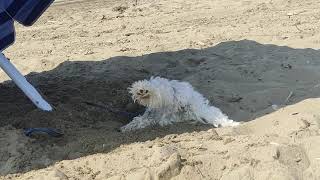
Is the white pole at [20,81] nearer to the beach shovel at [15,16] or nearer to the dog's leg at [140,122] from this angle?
the beach shovel at [15,16]

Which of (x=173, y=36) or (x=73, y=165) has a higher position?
(x=73, y=165)

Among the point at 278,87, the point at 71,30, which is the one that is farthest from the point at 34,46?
the point at 278,87

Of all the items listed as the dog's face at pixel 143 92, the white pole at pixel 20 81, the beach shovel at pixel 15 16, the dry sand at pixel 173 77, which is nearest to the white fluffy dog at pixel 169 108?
the dog's face at pixel 143 92

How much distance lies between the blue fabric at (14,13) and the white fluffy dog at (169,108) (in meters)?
0.94

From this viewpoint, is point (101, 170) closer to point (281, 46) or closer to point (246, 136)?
point (246, 136)

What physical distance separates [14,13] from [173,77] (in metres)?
2.10

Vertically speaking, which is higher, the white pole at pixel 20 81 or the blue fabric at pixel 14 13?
the blue fabric at pixel 14 13

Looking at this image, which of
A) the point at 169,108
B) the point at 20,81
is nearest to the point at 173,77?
the point at 169,108

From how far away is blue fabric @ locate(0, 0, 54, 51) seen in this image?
187 inches

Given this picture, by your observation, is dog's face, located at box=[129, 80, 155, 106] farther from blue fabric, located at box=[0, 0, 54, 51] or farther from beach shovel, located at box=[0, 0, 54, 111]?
blue fabric, located at box=[0, 0, 54, 51]

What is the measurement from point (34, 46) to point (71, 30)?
86 cm

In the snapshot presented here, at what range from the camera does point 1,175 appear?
4227 millimetres

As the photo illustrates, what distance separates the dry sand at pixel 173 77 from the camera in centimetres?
423

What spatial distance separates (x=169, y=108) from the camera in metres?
5.07
